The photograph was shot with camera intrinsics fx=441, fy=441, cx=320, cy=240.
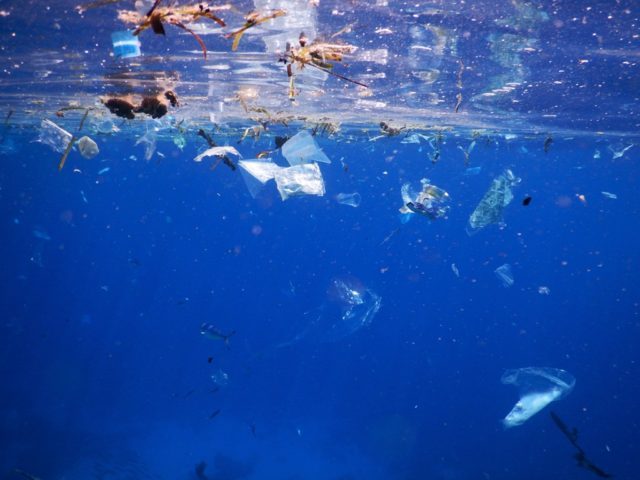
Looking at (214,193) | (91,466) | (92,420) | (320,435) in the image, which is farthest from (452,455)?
(214,193)

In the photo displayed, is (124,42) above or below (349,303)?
above

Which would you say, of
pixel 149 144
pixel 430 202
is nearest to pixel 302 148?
pixel 430 202

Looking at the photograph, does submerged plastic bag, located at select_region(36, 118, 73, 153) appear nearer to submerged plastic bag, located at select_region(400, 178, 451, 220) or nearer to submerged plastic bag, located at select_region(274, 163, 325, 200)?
submerged plastic bag, located at select_region(274, 163, 325, 200)

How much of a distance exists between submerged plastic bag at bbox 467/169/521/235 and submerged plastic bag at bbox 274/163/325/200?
3897mm

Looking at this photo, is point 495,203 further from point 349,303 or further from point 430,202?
point 349,303

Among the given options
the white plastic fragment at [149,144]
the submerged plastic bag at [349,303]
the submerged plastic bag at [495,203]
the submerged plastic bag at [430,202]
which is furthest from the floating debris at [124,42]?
the submerged plastic bag at [495,203]

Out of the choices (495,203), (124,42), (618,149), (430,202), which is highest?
(124,42)

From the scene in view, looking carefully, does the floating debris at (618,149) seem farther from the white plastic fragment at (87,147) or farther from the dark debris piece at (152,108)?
the white plastic fragment at (87,147)

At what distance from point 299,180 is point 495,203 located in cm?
460

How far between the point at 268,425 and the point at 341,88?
77.0ft

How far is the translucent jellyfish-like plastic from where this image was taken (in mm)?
7922

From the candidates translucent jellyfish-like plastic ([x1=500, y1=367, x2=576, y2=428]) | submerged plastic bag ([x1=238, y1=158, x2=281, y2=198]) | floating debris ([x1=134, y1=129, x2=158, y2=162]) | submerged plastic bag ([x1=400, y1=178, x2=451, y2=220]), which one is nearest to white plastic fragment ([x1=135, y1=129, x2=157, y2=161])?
floating debris ([x1=134, y1=129, x2=158, y2=162])

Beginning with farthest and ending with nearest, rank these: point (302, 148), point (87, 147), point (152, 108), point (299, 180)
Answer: point (152, 108) → point (87, 147) → point (302, 148) → point (299, 180)

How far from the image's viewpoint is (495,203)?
9.15 m
